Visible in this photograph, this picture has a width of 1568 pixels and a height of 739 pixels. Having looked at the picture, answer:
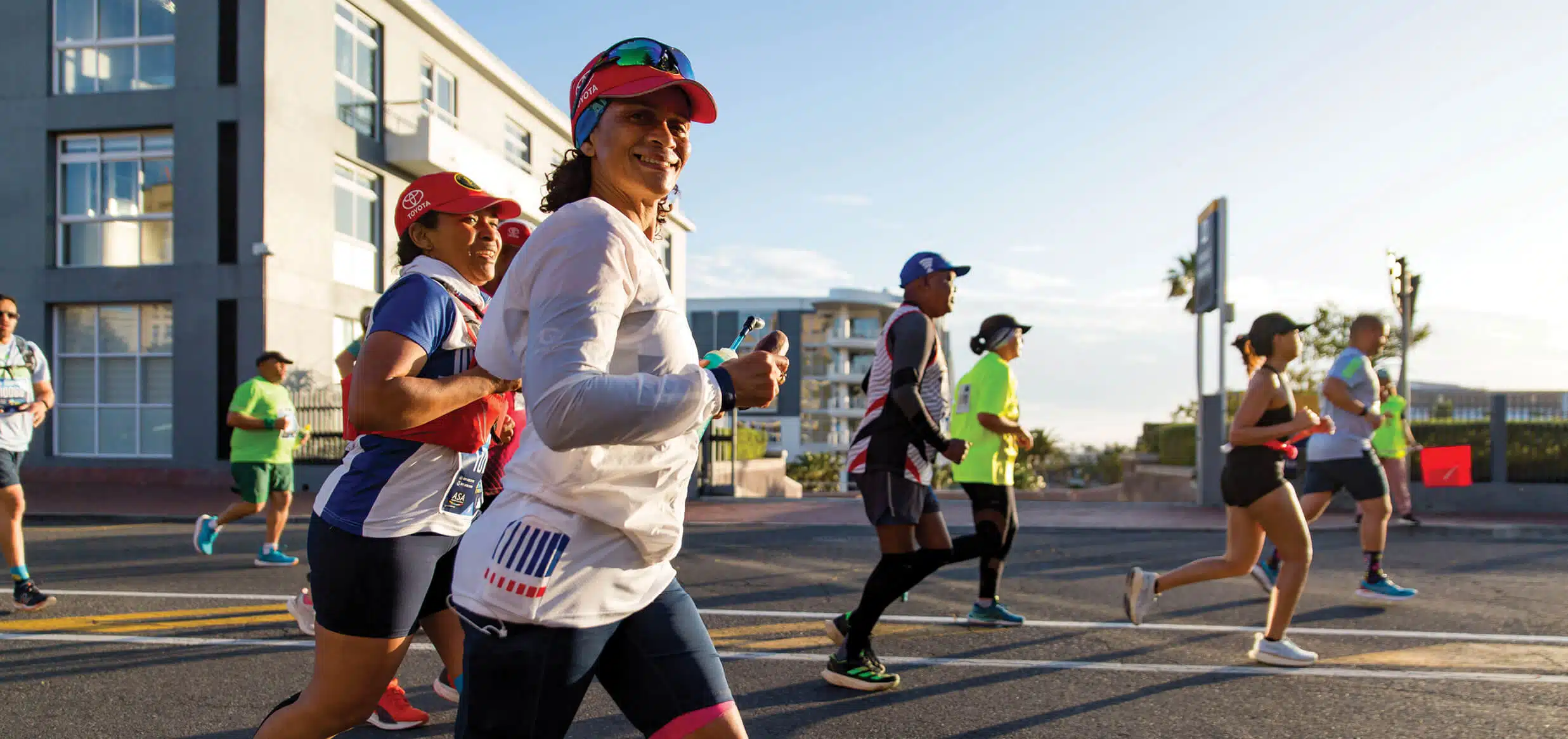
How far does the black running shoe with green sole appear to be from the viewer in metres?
4.71

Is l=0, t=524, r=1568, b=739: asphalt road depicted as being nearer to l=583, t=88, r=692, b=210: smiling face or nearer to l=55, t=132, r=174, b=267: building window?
l=583, t=88, r=692, b=210: smiling face

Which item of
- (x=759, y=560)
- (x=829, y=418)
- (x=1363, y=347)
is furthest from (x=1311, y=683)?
(x=829, y=418)

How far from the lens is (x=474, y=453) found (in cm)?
315

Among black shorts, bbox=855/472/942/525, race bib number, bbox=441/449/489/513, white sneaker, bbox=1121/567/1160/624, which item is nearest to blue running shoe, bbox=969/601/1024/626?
white sneaker, bbox=1121/567/1160/624

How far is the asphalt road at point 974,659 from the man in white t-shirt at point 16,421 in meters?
0.33

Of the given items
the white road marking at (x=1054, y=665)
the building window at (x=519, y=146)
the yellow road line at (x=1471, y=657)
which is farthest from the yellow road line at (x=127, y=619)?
the building window at (x=519, y=146)

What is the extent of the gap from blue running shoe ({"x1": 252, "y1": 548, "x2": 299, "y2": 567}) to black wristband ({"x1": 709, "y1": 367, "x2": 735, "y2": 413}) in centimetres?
771

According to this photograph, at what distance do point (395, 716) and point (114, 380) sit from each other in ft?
65.9

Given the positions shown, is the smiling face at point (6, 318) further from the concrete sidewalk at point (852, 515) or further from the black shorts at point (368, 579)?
the concrete sidewalk at point (852, 515)

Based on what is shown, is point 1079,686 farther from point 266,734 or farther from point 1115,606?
point 266,734

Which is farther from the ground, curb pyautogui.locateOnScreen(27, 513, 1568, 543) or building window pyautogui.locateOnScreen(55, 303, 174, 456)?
building window pyautogui.locateOnScreen(55, 303, 174, 456)

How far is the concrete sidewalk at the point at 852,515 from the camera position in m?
12.1

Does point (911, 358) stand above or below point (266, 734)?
above

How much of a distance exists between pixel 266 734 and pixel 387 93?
23.1 metres
